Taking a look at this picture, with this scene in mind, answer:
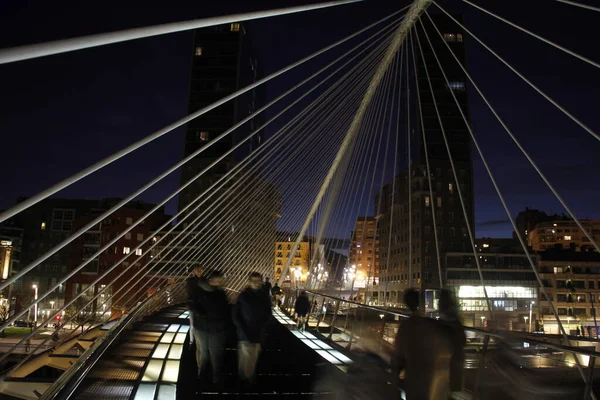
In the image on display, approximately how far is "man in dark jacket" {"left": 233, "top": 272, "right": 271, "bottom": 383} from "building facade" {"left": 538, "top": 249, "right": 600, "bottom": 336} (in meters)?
79.6

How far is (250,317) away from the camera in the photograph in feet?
19.0

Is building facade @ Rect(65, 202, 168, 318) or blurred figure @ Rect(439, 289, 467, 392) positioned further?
building facade @ Rect(65, 202, 168, 318)

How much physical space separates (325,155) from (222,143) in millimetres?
57005

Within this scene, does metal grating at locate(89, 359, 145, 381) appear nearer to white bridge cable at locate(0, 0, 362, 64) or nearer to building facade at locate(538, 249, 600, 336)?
white bridge cable at locate(0, 0, 362, 64)

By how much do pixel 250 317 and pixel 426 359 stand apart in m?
2.72

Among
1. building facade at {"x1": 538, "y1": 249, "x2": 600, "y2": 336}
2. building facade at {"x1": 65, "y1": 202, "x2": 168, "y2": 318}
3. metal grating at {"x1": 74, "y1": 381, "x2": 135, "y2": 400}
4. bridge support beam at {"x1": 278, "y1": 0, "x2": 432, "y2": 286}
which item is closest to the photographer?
metal grating at {"x1": 74, "y1": 381, "x2": 135, "y2": 400}

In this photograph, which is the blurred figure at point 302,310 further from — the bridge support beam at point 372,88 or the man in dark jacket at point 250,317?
the man in dark jacket at point 250,317

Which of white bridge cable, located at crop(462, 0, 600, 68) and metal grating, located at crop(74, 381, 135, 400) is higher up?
white bridge cable, located at crop(462, 0, 600, 68)

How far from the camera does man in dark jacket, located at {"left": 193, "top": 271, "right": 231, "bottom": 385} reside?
232 inches

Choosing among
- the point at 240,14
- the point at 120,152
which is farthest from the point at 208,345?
the point at 240,14

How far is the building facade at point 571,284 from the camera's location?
251ft

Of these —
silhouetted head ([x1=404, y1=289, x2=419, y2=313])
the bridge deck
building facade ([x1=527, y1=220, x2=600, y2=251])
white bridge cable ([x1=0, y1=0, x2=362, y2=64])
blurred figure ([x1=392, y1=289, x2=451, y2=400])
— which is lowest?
the bridge deck

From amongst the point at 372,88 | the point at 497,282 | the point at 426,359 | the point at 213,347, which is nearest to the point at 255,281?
the point at 213,347

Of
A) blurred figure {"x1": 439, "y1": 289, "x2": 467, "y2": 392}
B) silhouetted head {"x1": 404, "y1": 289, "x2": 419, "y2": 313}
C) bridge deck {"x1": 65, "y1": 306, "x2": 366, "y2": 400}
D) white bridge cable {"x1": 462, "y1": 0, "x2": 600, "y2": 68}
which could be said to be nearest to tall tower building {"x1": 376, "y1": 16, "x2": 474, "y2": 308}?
white bridge cable {"x1": 462, "y1": 0, "x2": 600, "y2": 68}
